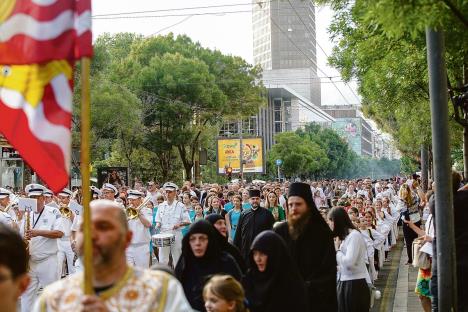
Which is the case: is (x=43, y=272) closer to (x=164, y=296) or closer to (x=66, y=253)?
(x=66, y=253)

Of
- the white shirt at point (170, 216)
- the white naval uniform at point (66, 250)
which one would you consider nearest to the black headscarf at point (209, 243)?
the white naval uniform at point (66, 250)

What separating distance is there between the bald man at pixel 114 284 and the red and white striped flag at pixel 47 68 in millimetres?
335

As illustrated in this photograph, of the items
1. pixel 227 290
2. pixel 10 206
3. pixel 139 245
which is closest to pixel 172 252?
pixel 139 245

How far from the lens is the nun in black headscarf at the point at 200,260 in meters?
7.06

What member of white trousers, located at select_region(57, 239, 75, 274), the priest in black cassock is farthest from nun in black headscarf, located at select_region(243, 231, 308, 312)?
white trousers, located at select_region(57, 239, 75, 274)

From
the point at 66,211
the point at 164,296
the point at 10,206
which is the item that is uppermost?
the point at 10,206

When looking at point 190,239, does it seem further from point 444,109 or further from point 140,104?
point 140,104

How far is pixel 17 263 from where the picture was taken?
11.1ft

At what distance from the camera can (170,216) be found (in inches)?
668

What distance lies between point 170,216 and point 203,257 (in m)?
9.87

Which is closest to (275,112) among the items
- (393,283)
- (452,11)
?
(393,283)

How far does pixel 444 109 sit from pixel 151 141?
41.7 meters

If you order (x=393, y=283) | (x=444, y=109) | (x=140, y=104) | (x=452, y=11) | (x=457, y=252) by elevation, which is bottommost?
(x=393, y=283)

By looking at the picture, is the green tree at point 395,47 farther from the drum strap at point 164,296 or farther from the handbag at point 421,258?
the drum strap at point 164,296
